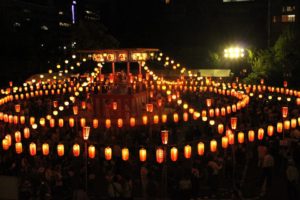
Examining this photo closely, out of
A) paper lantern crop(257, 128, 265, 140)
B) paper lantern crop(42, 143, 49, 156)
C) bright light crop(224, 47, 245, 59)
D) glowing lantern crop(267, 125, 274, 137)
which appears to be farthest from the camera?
bright light crop(224, 47, 245, 59)

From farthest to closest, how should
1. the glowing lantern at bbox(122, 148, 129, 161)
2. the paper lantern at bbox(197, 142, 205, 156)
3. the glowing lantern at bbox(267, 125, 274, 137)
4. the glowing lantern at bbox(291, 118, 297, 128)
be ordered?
1. the glowing lantern at bbox(291, 118, 297, 128)
2. the glowing lantern at bbox(267, 125, 274, 137)
3. the paper lantern at bbox(197, 142, 205, 156)
4. the glowing lantern at bbox(122, 148, 129, 161)

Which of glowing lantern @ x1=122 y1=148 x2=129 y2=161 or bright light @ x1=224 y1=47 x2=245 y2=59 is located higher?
bright light @ x1=224 y1=47 x2=245 y2=59

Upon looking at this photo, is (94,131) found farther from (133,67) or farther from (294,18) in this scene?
(294,18)

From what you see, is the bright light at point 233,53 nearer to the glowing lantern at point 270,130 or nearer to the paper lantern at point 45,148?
the glowing lantern at point 270,130

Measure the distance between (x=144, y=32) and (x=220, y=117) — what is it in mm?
34477

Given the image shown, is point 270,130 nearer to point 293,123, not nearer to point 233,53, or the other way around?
point 293,123

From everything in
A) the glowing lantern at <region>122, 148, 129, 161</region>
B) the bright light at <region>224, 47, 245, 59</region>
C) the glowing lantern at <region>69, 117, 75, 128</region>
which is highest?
the bright light at <region>224, 47, 245, 59</region>

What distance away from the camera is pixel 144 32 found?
5384 centimetres

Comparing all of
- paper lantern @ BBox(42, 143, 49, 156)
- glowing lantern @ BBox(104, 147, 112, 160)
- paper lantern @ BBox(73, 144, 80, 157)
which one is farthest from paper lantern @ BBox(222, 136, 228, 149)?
paper lantern @ BBox(42, 143, 49, 156)

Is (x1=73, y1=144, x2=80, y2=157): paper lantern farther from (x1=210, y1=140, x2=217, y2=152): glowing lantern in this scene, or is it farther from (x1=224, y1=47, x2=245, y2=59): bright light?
(x1=224, y1=47, x2=245, y2=59): bright light

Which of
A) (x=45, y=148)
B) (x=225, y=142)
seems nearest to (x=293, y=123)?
(x=225, y=142)

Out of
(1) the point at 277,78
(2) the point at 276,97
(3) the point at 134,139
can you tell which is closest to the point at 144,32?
(1) the point at 277,78

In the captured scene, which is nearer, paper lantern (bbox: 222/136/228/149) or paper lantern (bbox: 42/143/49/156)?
paper lantern (bbox: 222/136/228/149)

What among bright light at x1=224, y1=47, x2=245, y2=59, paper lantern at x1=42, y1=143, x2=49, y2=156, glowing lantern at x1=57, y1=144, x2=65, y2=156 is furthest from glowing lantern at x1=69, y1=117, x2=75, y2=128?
bright light at x1=224, y1=47, x2=245, y2=59
